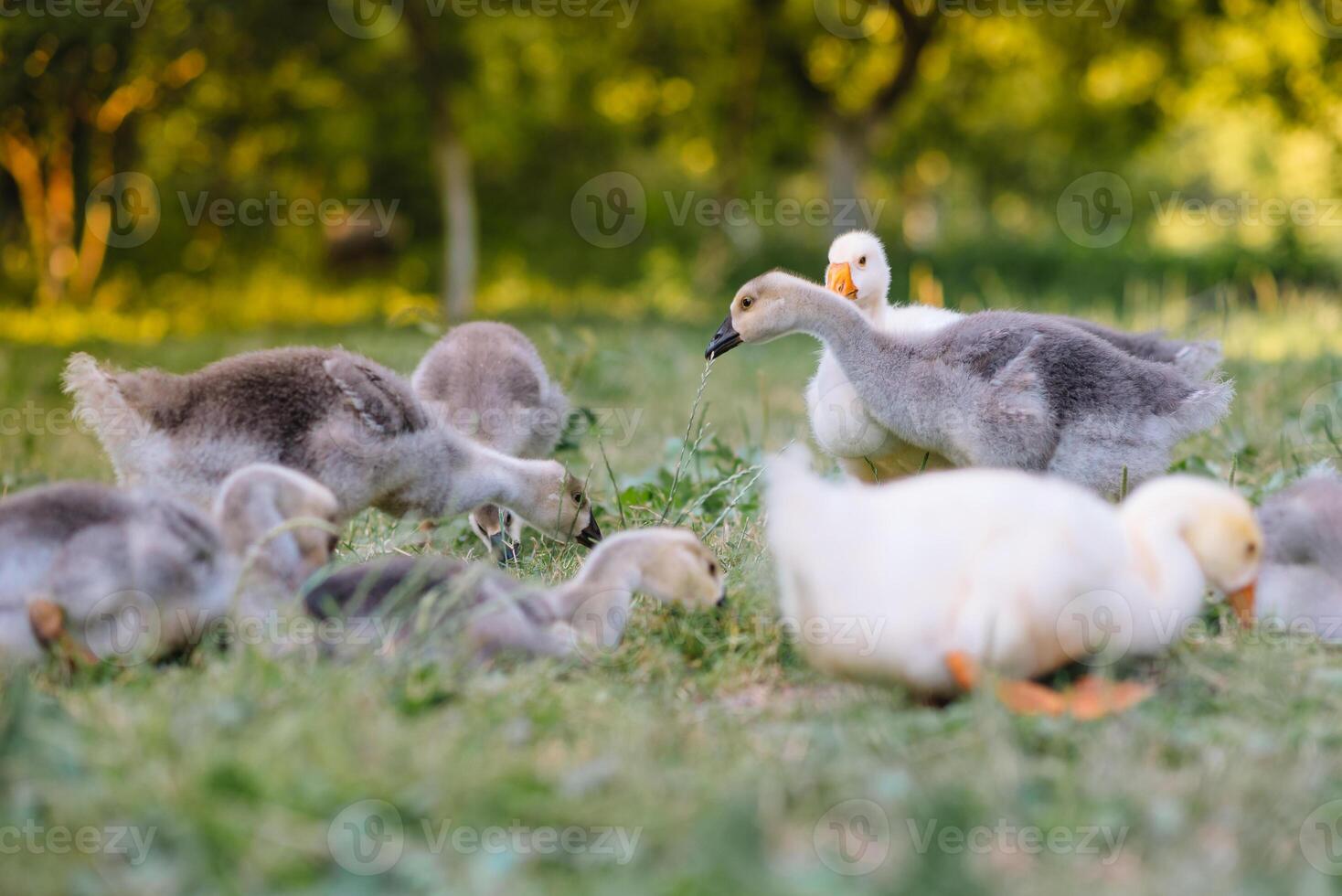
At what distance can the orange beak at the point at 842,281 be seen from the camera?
4.84 metres

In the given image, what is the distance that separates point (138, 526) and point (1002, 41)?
20187mm

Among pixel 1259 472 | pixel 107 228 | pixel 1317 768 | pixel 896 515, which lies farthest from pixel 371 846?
pixel 107 228

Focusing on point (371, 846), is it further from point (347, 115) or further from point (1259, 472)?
point (347, 115)

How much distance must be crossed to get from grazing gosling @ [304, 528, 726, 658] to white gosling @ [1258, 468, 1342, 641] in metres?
1.53

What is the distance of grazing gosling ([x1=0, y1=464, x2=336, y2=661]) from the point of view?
282 centimetres

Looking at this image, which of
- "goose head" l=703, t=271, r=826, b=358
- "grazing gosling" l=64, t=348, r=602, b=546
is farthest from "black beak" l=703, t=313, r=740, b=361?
"grazing gosling" l=64, t=348, r=602, b=546

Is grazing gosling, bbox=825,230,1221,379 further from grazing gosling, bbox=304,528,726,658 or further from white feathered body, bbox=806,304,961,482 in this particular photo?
grazing gosling, bbox=304,528,726,658

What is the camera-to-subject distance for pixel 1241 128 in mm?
36719

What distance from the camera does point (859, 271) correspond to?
4.89m

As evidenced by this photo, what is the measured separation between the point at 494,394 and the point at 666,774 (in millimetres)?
2852

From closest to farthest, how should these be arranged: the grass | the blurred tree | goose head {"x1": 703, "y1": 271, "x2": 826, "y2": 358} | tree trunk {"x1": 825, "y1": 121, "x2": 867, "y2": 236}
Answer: the grass < goose head {"x1": 703, "y1": 271, "x2": 826, "y2": 358} < the blurred tree < tree trunk {"x1": 825, "y1": 121, "x2": 867, "y2": 236}

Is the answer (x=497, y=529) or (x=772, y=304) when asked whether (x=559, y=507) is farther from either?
(x=772, y=304)

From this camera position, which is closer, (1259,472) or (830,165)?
(1259,472)

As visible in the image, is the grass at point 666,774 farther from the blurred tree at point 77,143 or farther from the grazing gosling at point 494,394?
the blurred tree at point 77,143
